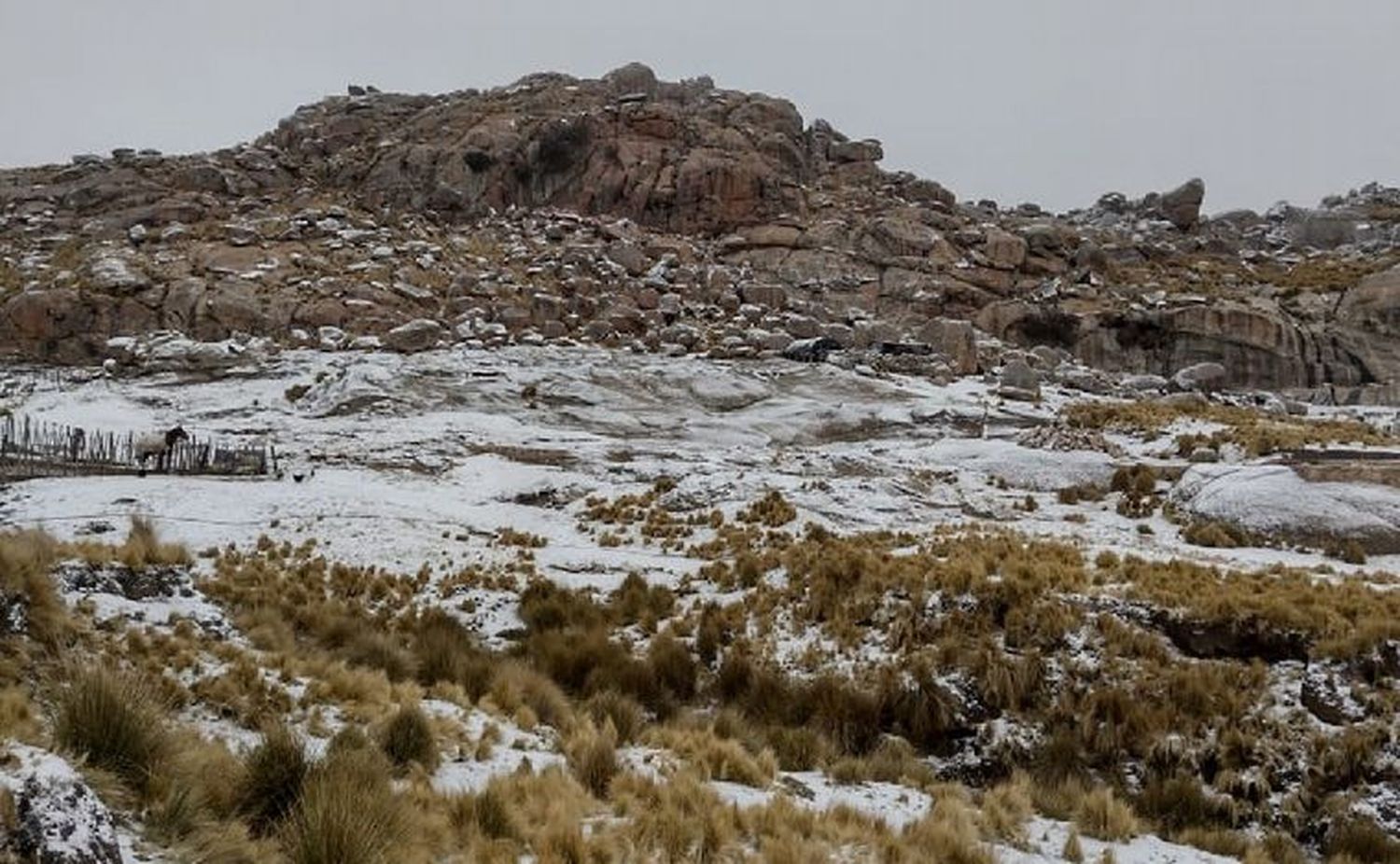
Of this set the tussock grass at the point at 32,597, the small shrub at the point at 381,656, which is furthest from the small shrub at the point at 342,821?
the small shrub at the point at 381,656

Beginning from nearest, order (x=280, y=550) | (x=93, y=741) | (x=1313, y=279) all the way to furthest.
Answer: (x=93, y=741) < (x=280, y=550) < (x=1313, y=279)

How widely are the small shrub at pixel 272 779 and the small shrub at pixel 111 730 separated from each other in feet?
2.00

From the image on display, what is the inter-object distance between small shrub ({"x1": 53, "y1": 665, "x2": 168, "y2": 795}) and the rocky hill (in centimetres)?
3052

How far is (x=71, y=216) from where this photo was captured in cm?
5188

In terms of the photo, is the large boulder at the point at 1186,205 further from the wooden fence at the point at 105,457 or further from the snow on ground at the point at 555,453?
the wooden fence at the point at 105,457

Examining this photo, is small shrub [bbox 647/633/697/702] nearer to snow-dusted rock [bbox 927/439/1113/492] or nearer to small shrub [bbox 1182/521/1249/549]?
small shrub [bbox 1182/521/1249/549]

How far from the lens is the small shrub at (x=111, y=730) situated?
17.8 feet

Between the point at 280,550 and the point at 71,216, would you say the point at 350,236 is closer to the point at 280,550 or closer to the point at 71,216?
the point at 71,216

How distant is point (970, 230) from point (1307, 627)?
2006 inches

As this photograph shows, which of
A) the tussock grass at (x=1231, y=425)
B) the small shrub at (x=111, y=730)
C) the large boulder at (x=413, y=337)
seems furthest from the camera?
the large boulder at (x=413, y=337)

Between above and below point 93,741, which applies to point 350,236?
above

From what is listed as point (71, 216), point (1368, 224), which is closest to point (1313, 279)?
point (1368, 224)

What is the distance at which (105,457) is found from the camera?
66.4ft

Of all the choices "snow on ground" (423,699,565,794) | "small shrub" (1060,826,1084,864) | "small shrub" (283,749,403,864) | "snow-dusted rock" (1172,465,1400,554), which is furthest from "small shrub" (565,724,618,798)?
"snow-dusted rock" (1172,465,1400,554)
